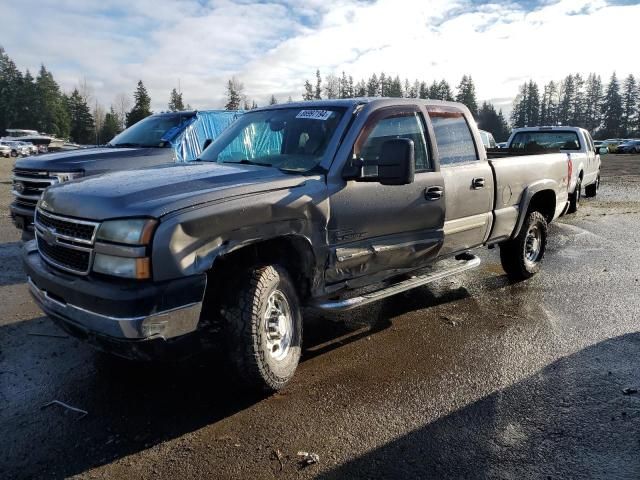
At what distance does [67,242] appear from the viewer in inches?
122

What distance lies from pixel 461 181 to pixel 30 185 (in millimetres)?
5504

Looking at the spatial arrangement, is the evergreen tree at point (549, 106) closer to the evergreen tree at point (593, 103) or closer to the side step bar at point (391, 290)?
the evergreen tree at point (593, 103)

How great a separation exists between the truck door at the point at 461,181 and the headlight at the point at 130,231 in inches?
112

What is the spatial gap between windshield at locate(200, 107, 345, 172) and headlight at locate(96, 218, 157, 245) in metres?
1.38

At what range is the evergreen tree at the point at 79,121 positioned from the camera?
82.9 m

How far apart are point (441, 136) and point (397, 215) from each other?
3.78 feet

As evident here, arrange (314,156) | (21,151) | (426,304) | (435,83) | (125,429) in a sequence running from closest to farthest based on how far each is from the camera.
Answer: (125,429) < (314,156) < (426,304) < (21,151) < (435,83)

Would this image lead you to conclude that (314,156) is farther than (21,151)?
No

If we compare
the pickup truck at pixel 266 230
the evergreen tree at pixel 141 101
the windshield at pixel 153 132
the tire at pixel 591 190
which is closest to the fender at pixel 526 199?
the pickup truck at pixel 266 230

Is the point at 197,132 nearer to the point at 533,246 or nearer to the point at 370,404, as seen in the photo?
the point at 533,246

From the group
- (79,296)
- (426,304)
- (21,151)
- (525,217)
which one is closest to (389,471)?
(79,296)

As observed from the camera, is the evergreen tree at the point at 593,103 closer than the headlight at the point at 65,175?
No

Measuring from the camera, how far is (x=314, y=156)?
3.90 m

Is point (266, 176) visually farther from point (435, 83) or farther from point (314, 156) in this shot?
point (435, 83)
